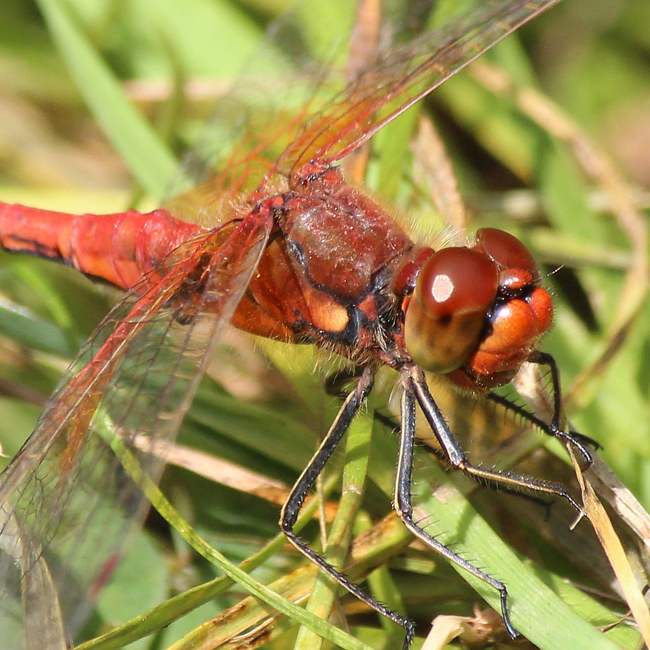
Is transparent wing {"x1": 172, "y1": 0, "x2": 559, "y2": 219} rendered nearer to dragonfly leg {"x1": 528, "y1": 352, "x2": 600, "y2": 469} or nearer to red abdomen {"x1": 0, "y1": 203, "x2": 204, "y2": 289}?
red abdomen {"x1": 0, "y1": 203, "x2": 204, "y2": 289}

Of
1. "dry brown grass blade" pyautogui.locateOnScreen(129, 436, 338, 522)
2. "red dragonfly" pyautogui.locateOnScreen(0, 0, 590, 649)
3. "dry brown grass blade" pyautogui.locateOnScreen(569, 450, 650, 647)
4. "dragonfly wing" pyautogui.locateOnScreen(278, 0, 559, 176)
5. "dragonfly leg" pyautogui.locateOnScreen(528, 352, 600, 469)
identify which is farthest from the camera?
"dragonfly wing" pyautogui.locateOnScreen(278, 0, 559, 176)

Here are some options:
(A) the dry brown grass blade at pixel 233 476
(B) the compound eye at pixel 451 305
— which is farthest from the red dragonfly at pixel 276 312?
(A) the dry brown grass blade at pixel 233 476

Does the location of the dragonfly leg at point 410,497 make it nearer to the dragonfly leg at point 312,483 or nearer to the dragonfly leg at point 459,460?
the dragonfly leg at point 459,460

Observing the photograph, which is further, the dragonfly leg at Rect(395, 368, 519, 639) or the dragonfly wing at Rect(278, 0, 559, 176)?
the dragonfly wing at Rect(278, 0, 559, 176)

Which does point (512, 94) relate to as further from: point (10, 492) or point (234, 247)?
point (10, 492)

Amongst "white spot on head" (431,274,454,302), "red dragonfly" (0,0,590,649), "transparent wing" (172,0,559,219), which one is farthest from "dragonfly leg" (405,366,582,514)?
"transparent wing" (172,0,559,219)

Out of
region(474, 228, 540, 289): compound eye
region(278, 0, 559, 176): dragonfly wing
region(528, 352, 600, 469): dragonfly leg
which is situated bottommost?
region(528, 352, 600, 469): dragonfly leg

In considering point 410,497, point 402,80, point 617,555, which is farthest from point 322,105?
point 617,555
